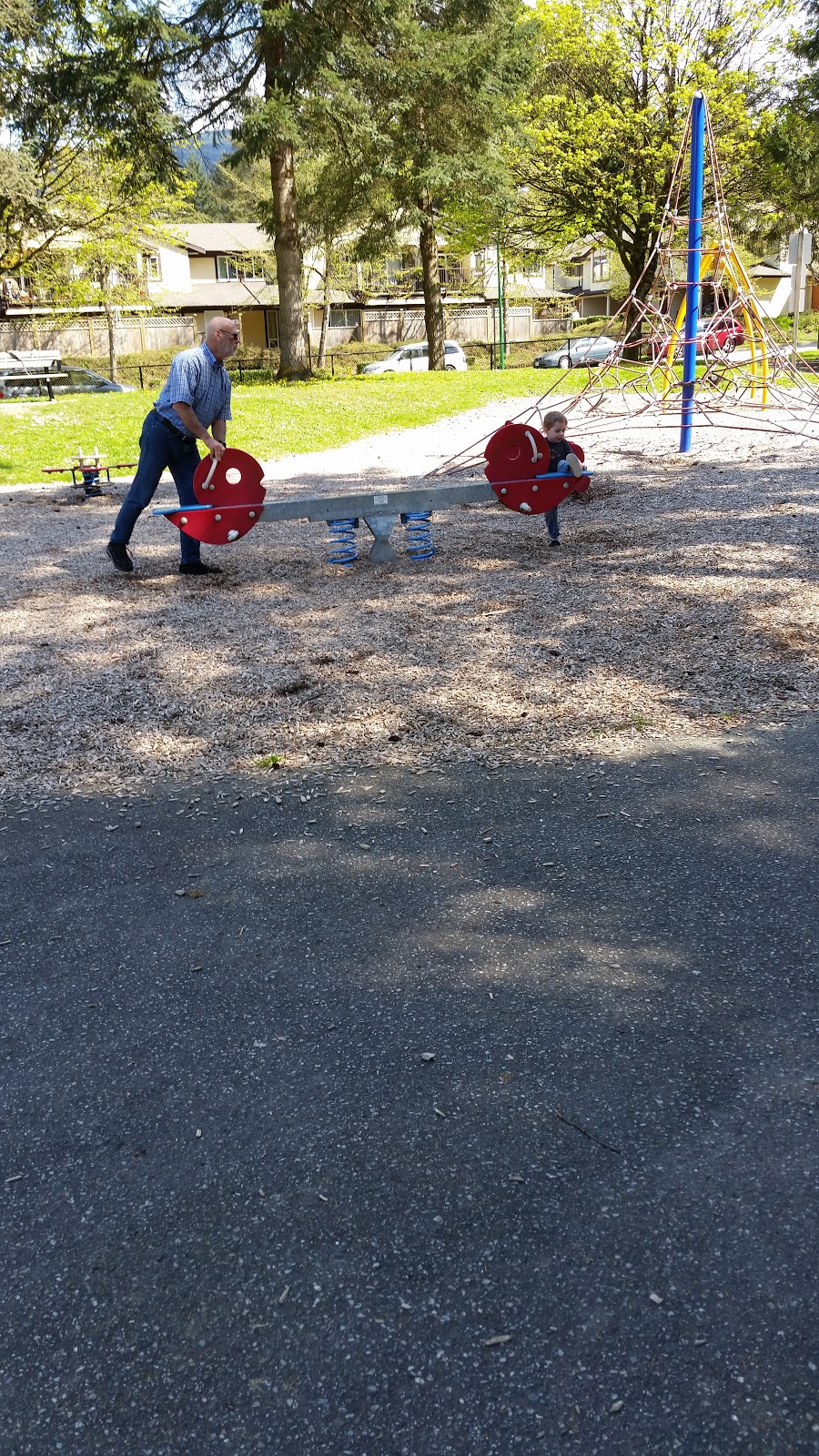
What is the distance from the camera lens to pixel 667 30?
34.2 meters

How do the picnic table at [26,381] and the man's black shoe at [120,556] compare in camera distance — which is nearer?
the man's black shoe at [120,556]

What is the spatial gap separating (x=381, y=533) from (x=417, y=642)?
2129mm

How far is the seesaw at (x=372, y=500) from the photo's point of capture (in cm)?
786

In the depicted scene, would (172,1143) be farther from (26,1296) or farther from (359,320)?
(359,320)

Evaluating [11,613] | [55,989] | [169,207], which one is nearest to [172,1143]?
[55,989]

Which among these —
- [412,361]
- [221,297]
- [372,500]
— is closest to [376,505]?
[372,500]

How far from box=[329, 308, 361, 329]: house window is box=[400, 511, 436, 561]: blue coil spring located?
58781 millimetres

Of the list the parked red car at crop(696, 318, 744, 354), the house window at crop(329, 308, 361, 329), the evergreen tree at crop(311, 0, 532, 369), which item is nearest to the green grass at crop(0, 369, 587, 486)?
the parked red car at crop(696, 318, 744, 354)

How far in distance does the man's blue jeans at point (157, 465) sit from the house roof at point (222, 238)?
57.6 metres

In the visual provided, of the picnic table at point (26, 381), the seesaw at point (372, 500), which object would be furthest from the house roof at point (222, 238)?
the seesaw at point (372, 500)

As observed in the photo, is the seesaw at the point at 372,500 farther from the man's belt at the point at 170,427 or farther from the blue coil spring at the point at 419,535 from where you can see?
the man's belt at the point at 170,427

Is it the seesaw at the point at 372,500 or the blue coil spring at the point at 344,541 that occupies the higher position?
the seesaw at the point at 372,500

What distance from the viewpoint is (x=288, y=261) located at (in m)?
24.8

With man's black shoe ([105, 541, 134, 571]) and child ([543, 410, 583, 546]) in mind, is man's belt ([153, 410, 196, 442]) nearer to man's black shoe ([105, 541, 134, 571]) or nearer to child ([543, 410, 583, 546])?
man's black shoe ([105, 541, 134, 571])
